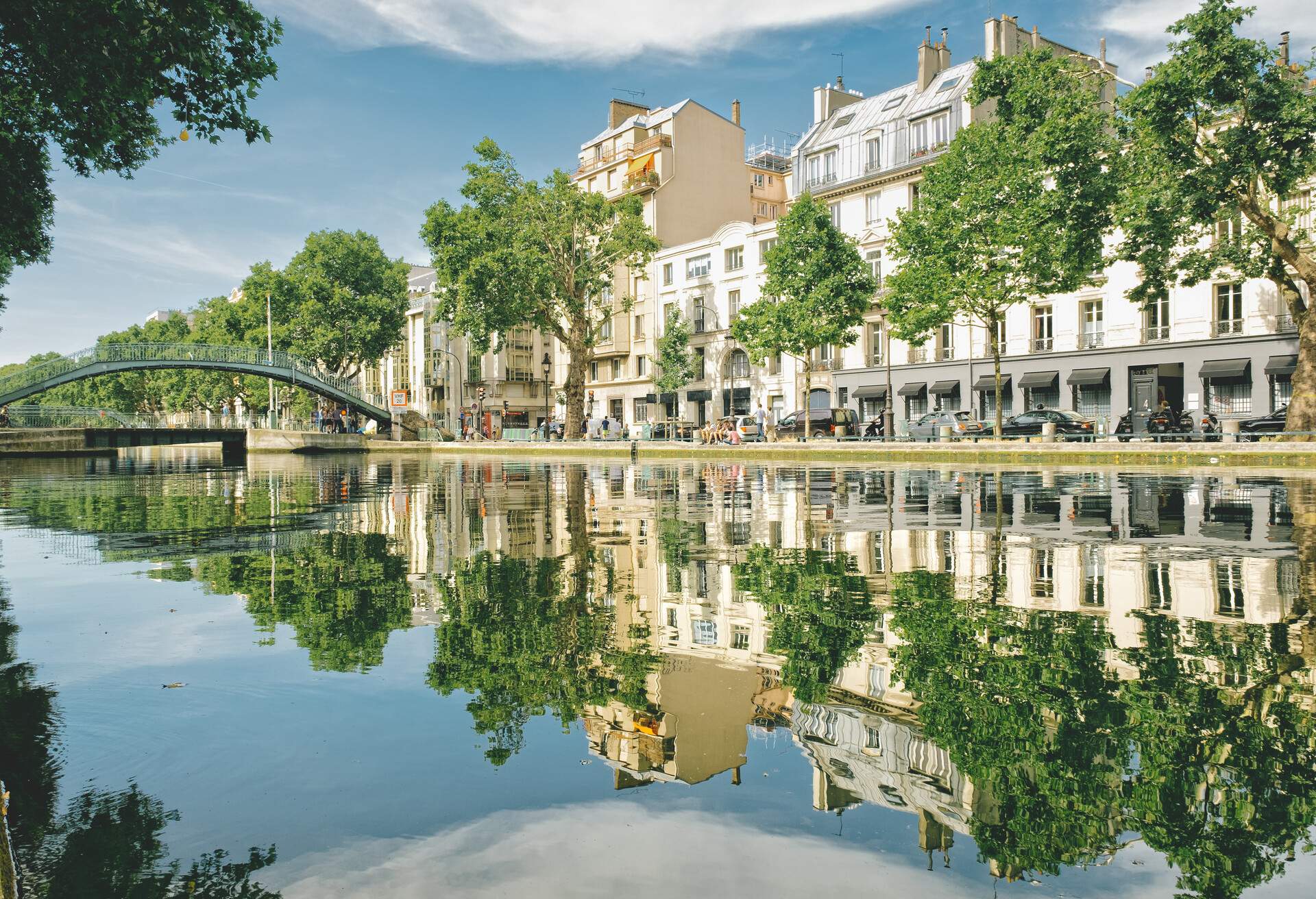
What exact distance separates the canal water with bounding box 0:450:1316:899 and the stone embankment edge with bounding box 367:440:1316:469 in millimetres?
19173

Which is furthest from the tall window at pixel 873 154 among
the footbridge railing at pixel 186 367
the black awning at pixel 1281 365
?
the footbridge railing at pixel 186 367

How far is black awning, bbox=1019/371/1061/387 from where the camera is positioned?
45562 millimetres

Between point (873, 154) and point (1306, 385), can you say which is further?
point (873, 154)

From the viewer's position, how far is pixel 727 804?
263 centimetres

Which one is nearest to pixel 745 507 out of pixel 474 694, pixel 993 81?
pixel 474 694

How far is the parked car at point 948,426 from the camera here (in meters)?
38.2

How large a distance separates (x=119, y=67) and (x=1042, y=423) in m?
36.0

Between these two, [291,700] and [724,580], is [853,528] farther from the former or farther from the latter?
[291,700]

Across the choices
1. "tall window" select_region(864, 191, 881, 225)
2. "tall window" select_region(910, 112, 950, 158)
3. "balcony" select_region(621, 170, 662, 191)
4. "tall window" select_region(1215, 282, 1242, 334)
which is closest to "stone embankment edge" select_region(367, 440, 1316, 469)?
"tall window" select_region(1215, 282, 1242, 334)

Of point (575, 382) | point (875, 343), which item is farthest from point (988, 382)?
point (575, 382)

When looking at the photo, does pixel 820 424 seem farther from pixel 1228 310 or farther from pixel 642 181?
pixel 642 181

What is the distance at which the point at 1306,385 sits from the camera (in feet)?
86.3

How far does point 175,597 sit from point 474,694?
3.39 meters

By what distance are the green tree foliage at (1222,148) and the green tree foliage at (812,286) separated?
1875cm
